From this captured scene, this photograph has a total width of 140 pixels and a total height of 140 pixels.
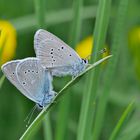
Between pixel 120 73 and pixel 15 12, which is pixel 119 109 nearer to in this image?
pixel 120 73

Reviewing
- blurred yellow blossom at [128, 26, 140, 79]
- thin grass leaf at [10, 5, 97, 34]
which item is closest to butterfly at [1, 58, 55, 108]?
blurred yellow blossom at [128, 26, 140, 79]

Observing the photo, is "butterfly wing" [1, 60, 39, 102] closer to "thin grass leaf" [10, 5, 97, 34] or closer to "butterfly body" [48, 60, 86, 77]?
"butterfly body" [48, 60, 86, 77]

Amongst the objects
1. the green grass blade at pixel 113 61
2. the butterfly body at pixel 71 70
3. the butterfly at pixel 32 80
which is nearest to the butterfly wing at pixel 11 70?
the butterfly at pixel 32 80

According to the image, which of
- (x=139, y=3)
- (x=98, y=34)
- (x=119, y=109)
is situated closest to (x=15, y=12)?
(x=139, y=3)

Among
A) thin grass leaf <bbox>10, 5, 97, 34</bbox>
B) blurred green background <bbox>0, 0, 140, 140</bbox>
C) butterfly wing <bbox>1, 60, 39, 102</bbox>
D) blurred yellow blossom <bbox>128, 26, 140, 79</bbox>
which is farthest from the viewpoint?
thin grass leaf <bbox>10, 5, 97, 34</bbox>

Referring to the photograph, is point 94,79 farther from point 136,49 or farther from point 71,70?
point 136,49

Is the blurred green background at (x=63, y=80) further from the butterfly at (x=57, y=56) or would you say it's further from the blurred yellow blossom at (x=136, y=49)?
the butterfly at (x=57, y=56)
